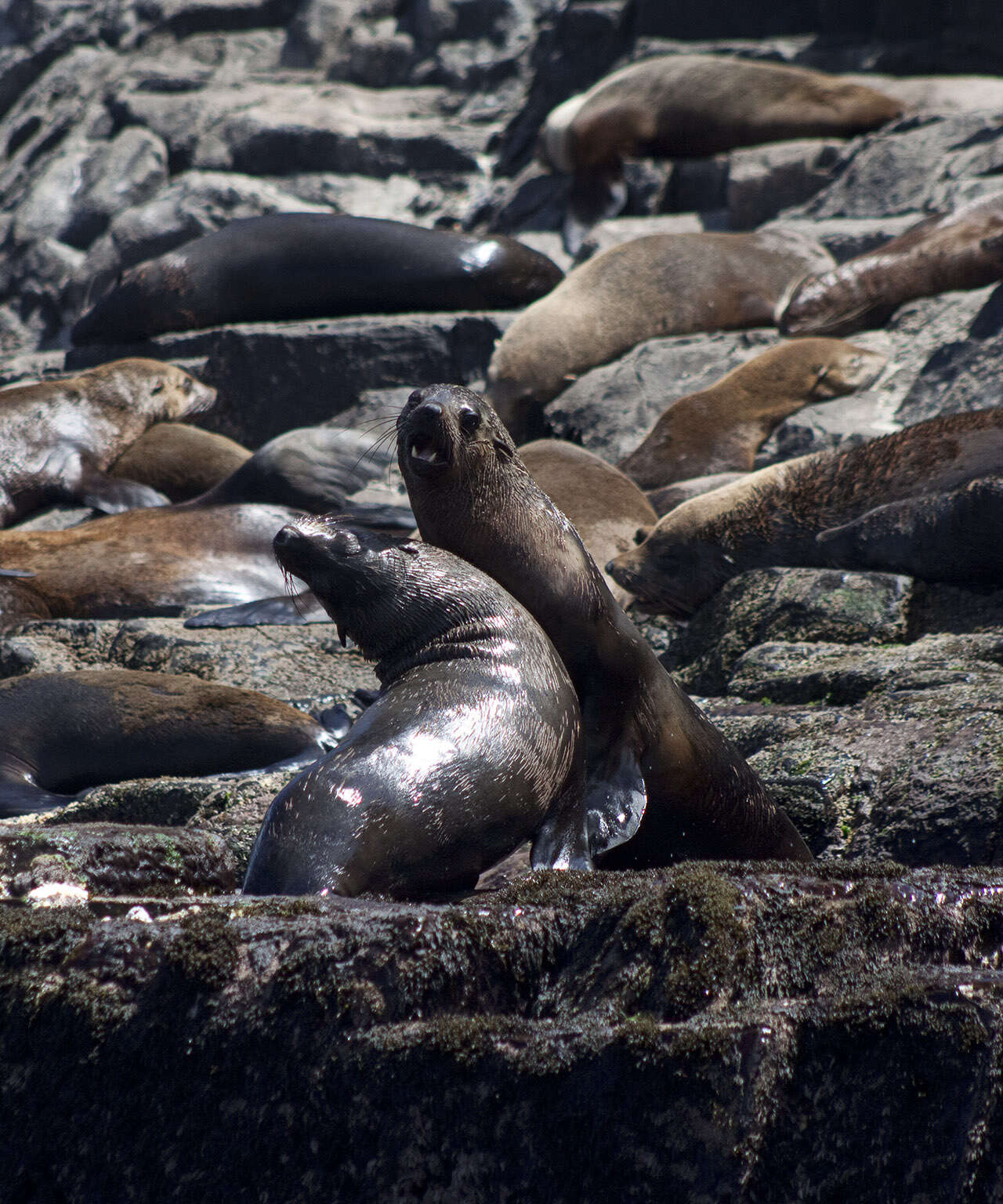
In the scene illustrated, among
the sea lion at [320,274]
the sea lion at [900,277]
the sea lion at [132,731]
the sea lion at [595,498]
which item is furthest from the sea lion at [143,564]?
the sea lion at [900,277]

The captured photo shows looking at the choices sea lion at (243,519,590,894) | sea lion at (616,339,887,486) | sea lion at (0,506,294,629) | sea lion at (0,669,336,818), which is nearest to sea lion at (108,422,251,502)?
sea lion at (0,506,294,629)

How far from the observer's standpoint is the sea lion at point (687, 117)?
42.1 ft

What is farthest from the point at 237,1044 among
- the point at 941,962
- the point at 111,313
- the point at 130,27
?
the point at 130,27

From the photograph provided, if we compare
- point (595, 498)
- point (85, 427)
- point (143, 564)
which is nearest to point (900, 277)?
point (595, 498)

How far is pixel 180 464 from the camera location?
9125 millimetres

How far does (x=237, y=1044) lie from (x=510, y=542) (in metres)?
1.98

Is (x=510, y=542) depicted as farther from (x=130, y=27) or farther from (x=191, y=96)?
(x=130, y=27)

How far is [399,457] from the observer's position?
3701 millimetres

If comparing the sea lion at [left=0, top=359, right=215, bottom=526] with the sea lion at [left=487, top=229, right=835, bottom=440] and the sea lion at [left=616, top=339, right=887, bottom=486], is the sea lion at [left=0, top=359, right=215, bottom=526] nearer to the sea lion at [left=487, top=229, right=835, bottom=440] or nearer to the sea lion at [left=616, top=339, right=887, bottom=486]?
the sea lion at [left=487, top=229, right=835, bottom=440]

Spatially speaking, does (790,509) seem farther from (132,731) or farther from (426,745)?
(426,745)

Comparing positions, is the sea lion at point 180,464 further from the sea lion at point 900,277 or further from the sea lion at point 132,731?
the sea lion at point 900,277

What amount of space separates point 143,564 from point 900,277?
19.7ft

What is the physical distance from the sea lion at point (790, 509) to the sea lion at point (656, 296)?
3.89 m

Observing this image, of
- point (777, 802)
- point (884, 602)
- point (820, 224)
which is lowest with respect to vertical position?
point (820, 224)
